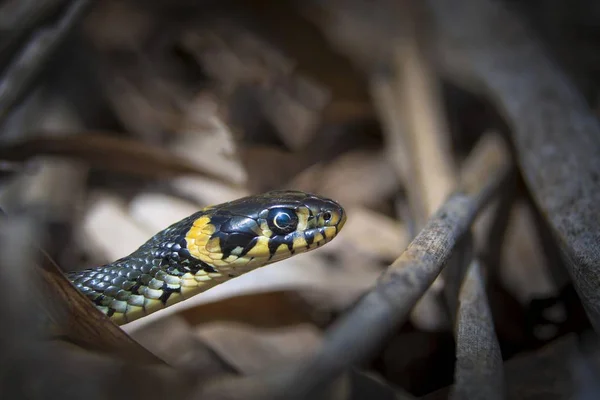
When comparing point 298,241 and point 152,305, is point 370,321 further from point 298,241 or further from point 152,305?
point 152,305

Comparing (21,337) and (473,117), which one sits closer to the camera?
(21,337)

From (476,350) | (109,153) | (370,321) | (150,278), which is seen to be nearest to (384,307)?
(370,321)

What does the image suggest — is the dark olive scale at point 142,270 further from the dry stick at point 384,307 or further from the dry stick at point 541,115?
the dry stick at point 541,115

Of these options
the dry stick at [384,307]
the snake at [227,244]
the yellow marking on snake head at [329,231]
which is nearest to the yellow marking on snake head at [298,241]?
the snake at [227,244]

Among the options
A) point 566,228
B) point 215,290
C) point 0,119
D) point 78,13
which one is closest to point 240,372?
point 215,290

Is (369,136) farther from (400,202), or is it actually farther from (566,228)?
(566,228)

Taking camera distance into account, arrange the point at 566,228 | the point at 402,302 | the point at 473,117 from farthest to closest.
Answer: the point at 473,117, the point at 566,228, the point at 402,302
